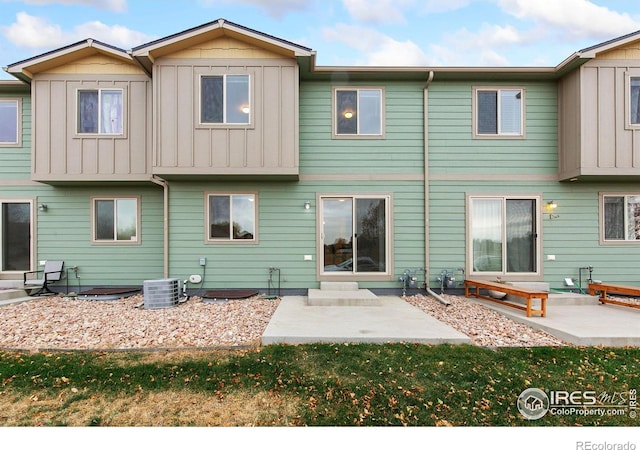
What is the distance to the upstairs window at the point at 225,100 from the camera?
6531mm

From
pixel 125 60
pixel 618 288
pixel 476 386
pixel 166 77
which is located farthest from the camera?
pixel 125 60

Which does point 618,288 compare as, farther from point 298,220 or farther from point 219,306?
point 219,306

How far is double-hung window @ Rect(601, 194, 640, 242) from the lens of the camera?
7.18 meters

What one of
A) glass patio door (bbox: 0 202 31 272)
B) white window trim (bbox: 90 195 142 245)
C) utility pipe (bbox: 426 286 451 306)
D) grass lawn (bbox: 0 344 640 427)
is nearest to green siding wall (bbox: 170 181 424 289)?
utility pipe (bbox: 426 286 451 306)

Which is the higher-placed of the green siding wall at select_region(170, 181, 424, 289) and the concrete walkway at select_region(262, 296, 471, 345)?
the green siding wall at select_region(170, 181, 424, 289)

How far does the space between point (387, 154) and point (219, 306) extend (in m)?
4.99

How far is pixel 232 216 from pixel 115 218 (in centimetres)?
298

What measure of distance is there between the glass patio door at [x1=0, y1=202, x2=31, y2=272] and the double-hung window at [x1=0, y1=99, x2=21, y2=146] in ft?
5.13

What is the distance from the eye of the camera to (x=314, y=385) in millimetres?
2963

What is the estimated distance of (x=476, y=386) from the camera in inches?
116

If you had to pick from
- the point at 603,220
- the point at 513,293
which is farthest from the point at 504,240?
the point at 603,220

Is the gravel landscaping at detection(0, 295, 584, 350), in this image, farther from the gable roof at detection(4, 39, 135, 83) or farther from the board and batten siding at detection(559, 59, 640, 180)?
the gable roof at detection(4, 39, 135, 83)

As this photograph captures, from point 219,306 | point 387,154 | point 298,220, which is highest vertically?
point 387,154

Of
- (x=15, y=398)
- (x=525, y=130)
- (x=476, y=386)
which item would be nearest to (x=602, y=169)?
(x=525, y=130)
